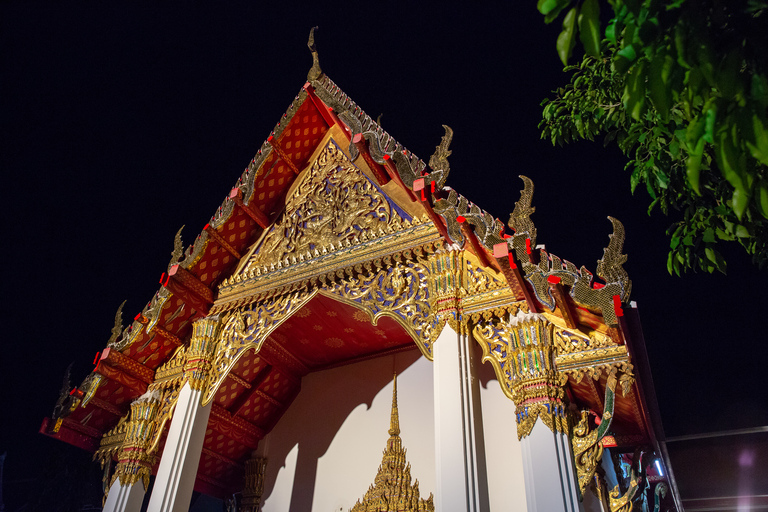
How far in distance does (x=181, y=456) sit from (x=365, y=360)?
8.82 feet

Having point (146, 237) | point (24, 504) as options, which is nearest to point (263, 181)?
point (146, 237)

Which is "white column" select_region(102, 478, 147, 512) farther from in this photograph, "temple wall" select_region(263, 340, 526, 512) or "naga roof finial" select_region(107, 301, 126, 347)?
"temple wall" select_region(263, 340, 526, 512)

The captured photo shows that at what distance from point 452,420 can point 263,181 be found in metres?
3.88

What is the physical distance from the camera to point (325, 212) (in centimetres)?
636

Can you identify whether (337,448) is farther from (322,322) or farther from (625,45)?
(625,45)

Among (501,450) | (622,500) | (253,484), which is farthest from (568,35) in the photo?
(253,484)

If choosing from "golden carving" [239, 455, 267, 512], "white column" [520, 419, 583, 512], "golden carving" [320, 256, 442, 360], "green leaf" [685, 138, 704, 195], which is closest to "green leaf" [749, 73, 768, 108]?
"green leaf" [685, 138, 704, 195]

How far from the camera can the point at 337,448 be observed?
22.5 ft

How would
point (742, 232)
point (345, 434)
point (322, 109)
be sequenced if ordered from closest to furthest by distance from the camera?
point (742, 232) → point (322, 109) → point (345, 434)

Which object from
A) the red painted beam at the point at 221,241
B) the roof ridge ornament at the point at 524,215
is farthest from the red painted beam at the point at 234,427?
the roof ridge ornament at the point at 524,215

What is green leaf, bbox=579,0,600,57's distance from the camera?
1.34 meters

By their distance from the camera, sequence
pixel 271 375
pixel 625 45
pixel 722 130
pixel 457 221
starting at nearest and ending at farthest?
1. pixel 722 130
2. pixel 625 45
3. pixel 457 221
4. pixel 271 375

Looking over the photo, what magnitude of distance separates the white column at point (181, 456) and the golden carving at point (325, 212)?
1.67m

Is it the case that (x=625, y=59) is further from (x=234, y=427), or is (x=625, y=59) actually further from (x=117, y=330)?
(x=234, y=427)
